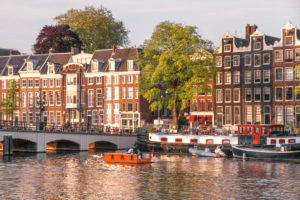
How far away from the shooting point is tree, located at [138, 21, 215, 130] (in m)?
87.6

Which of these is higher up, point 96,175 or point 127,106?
point 127,106

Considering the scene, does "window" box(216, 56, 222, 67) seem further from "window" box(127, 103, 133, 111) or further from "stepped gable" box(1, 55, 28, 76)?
"stepped gable" box(1, 55, 28, 76)

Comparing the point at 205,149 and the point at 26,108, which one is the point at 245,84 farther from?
the point at 26,108

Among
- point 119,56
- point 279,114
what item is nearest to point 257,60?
point 279,114

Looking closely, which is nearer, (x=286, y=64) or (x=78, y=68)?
(x=286, y=64)

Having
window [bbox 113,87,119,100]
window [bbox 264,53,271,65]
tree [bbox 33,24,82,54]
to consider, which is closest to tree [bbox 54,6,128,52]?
tree [bbox 33,24,82,54]

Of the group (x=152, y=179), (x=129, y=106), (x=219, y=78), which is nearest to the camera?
(x=152, y=179)

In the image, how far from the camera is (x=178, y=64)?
285ft

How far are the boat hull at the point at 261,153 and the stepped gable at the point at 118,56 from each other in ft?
113

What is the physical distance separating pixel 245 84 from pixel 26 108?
4232 cm

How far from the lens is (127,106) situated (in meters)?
102

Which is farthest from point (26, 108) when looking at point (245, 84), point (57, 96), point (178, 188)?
point (178, 188)

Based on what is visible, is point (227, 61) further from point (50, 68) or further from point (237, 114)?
point (50, 68)

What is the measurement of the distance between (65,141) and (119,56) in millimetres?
22320
